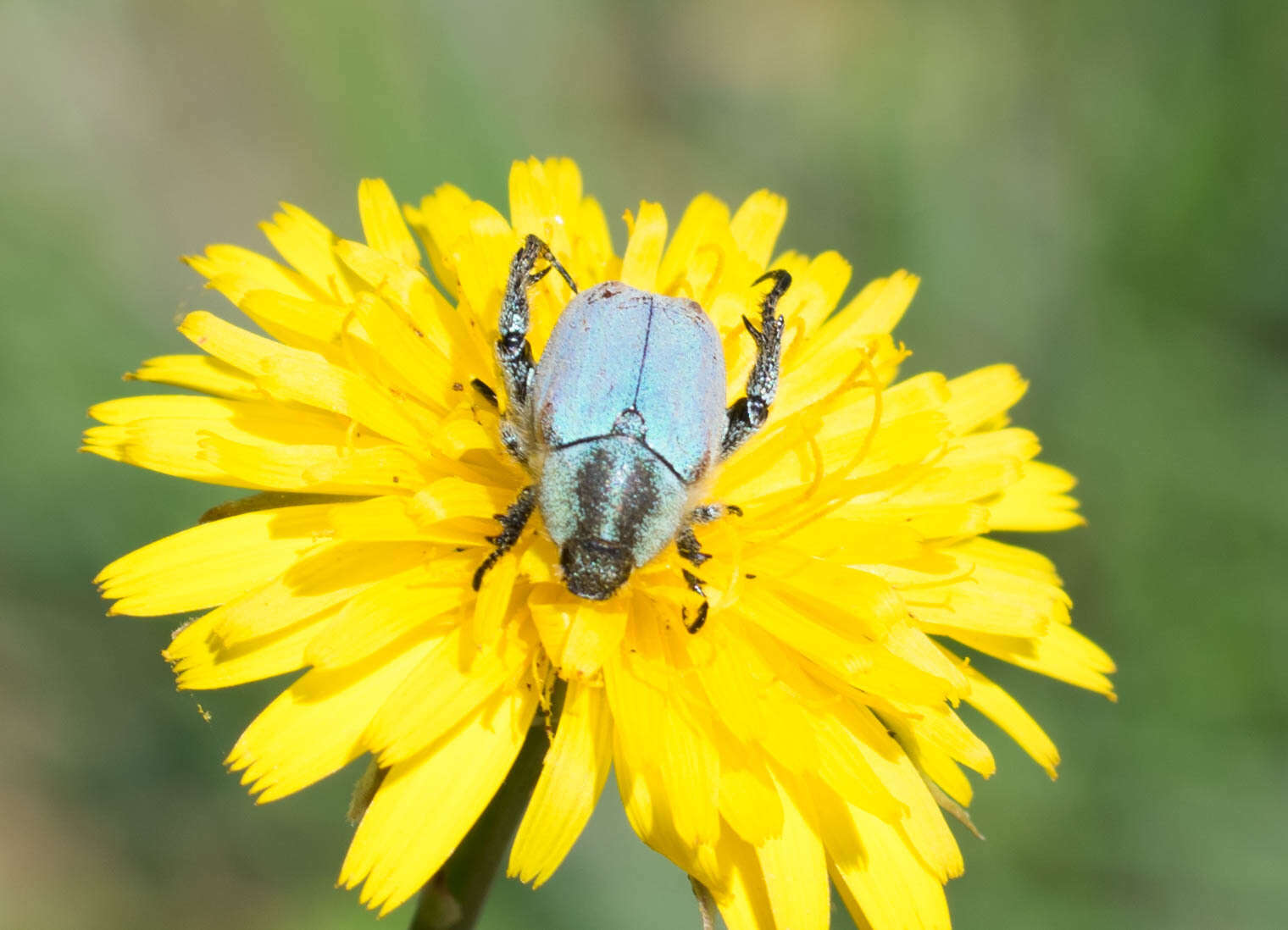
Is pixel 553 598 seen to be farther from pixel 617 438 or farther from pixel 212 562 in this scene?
pixel 212 562

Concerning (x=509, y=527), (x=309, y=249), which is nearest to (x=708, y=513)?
(x=509, y=527)

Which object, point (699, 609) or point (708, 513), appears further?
point (708, 513)

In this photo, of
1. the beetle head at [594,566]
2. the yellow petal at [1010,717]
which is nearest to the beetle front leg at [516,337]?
the beetle head at [594,566]

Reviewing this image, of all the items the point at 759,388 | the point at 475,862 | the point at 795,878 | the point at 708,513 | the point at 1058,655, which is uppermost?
the point at 759,388

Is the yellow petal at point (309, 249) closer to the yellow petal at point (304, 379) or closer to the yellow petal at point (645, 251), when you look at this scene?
the yellow petal at point (304, 379)

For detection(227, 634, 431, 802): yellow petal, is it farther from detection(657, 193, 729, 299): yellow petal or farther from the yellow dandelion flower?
detection(657, 193, 729, 299): yellow petal

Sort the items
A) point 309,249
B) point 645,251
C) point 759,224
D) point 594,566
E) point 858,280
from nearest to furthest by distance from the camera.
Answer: point 594,566 → point 309,249 → point 645,251 → point 759,224 → point 858,280

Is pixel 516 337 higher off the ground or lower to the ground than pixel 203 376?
higher

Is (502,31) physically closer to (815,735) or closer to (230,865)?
(230,865)
